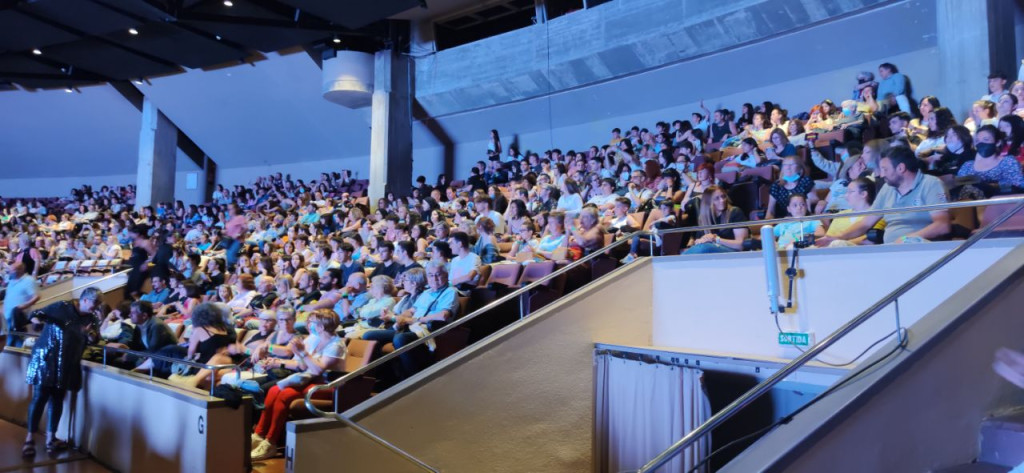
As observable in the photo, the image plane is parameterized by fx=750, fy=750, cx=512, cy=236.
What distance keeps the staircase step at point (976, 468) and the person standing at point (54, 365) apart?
5.49m

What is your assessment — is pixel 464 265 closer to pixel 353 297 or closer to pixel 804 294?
pixel 353 297

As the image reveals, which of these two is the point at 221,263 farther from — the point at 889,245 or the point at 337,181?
the point at 889,245

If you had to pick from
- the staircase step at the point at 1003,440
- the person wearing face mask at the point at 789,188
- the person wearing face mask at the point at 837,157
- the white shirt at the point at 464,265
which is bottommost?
the staircase step at the point at 1003,440

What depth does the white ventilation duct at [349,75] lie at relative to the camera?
13.1 meters

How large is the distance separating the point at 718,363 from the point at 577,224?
2124mm

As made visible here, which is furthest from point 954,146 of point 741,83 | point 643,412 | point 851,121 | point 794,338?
point 741,83

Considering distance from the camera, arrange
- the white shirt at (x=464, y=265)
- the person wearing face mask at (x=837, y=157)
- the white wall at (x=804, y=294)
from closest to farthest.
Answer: the white wall at (x=804, y=294) < the white shirt at (x=464, y=265) < the person wearing face mask at (x=837, y=157)

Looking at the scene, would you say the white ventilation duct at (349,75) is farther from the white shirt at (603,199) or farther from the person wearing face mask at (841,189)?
the person wearing face mask at (841,189)

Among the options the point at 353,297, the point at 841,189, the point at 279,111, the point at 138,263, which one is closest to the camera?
→ the point at 841,189

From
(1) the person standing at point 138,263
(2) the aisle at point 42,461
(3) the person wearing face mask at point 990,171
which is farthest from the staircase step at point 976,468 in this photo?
(1) the person standing at point 138,263

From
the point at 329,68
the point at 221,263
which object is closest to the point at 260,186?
the point at 329,68

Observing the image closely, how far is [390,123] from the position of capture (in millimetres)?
13062

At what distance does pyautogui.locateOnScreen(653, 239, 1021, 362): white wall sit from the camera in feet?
12.4

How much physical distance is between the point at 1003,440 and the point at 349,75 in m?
11.9
